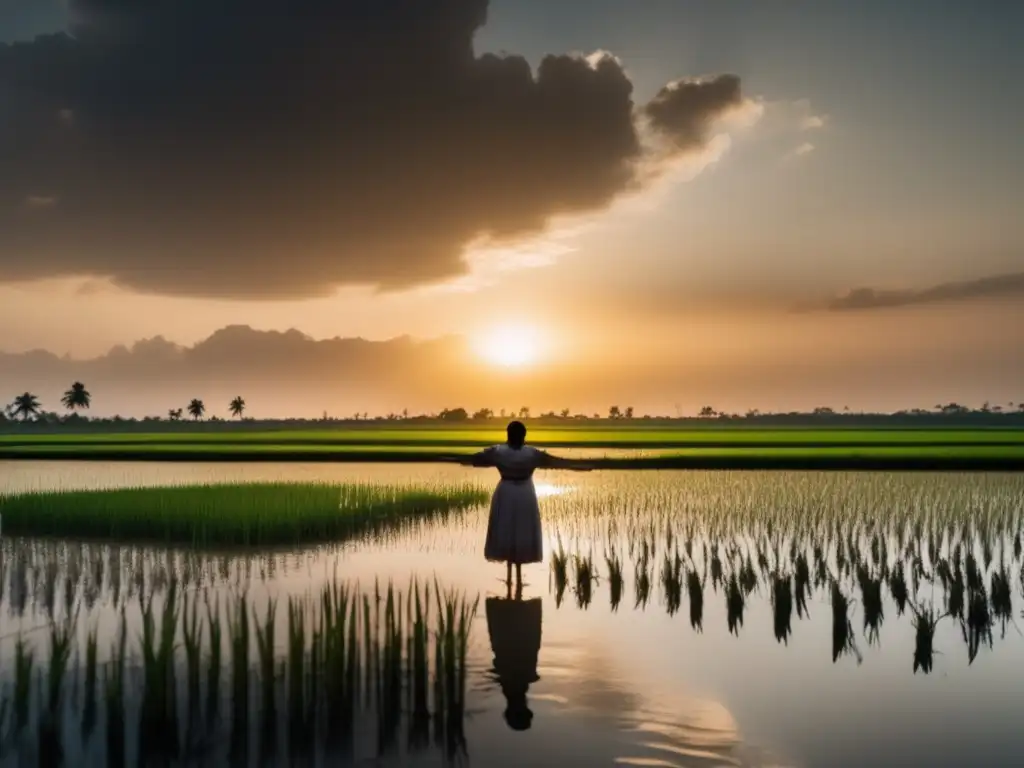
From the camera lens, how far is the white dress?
492 inches

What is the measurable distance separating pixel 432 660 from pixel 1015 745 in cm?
540

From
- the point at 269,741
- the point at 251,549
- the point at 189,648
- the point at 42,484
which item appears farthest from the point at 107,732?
the point at 42,484

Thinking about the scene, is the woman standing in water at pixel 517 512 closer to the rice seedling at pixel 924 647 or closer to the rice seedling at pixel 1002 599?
the rice seedling at pixel 924 647

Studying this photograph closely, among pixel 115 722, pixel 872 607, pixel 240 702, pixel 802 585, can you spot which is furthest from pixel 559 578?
pixel 115 722

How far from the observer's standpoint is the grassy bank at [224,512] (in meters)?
18.8

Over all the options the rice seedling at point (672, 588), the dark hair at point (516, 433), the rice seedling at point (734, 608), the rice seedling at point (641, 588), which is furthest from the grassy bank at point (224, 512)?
the rice seedling at point (734, 608)

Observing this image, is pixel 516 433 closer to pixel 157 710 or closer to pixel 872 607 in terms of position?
pixel 872 607

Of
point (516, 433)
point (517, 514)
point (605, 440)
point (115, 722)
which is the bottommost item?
point (605, 440)

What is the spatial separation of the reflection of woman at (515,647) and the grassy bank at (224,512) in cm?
811

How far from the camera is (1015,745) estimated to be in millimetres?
6891

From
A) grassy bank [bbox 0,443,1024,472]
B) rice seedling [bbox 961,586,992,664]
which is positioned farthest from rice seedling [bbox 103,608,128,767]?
grassy bank [bbox 0,443,1024,472]

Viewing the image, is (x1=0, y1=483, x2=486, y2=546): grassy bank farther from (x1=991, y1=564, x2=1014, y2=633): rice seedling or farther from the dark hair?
(x1=991, y1=564, x2=1014, y2=633): rice seedling

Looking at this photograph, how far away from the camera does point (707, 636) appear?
10156 mm

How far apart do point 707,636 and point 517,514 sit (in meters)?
3.55
